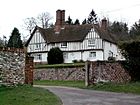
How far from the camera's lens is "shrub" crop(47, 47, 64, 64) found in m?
63.7

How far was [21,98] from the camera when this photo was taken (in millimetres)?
16344

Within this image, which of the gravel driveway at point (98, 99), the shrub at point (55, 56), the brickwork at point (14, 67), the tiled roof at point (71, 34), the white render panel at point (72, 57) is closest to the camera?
the gravel driveway at point (98, 99)

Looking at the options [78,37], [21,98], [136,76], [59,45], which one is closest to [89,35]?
[78,37]

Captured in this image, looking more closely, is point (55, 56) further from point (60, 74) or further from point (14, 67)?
point (14, 67)

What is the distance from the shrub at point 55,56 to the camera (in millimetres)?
63694

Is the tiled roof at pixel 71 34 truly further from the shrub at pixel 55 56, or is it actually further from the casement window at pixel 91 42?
the shrub at pixel 55 56

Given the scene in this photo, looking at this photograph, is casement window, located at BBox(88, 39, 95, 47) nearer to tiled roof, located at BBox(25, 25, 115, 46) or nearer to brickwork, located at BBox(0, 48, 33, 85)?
tiled roof, located at BBox(25, 25, 115, 46)

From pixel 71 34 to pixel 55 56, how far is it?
6.74 m

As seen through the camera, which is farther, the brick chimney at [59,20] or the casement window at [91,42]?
the brick chimney at [59,20]

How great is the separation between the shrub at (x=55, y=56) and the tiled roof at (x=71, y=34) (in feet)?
14.8

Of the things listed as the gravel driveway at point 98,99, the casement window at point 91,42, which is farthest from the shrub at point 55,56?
the gravel driveway at point 98,99

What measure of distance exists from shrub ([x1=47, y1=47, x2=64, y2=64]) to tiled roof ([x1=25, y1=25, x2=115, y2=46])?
4.52 meters

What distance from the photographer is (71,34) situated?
69750mm

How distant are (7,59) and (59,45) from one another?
1945 inches
